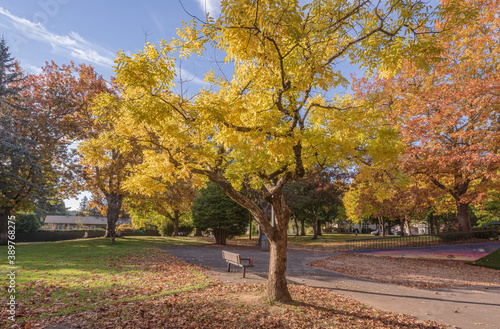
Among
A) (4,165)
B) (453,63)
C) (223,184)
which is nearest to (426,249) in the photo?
(453,63)

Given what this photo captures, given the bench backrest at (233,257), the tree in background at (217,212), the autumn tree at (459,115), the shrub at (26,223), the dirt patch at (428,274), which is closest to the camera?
the bench backrest at (233,257)

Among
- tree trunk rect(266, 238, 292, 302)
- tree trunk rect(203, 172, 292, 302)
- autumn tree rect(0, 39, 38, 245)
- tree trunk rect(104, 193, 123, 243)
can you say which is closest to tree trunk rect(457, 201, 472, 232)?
tree trunk rect(203, 172, 292, 302)

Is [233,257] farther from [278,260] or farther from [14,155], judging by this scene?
[14,155]

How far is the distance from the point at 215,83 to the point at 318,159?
3404 mm

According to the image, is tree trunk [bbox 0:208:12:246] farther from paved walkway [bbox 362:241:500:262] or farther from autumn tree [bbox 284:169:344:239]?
paved walkway [bbox 362:241:500:262]

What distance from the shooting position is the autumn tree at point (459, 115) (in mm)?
12906

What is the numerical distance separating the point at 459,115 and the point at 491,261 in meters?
7.96

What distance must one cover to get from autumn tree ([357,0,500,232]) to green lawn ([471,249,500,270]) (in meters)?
3.00

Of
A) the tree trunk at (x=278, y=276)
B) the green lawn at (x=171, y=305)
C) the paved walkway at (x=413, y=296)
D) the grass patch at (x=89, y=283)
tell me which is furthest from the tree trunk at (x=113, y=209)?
the tree trunk at (x=278, y=276)

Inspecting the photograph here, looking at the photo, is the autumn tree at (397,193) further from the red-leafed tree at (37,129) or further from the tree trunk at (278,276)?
the red-leafed tree at (37,129)

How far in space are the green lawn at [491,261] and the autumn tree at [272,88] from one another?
12862 millimetres

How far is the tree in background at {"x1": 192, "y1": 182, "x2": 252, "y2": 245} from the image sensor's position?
862 inches

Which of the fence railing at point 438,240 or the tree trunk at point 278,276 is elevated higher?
the tree trunk at point 278,276

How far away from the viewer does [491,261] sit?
14.0 m
